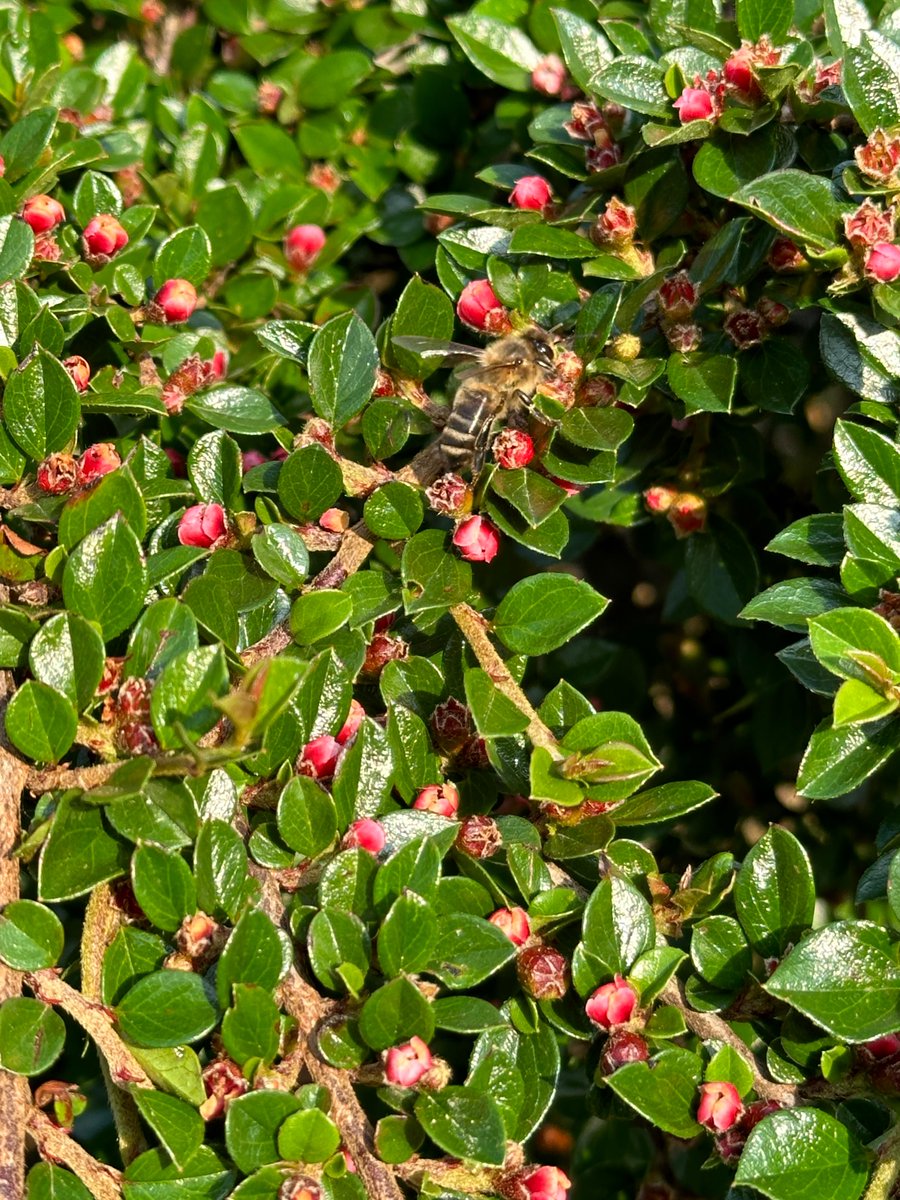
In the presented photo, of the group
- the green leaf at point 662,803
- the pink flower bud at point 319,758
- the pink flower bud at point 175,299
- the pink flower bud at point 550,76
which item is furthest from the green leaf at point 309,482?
the pink flower bud at point 550,76

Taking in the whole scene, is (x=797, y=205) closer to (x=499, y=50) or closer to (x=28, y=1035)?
(x=499, y=50)

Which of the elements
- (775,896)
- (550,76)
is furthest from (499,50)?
(775,896)

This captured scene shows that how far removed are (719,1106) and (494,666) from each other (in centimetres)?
60

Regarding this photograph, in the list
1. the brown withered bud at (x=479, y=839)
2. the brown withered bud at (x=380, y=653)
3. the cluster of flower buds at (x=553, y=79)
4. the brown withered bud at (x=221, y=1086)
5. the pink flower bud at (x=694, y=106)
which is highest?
the pink flower bud at (x=694, y=106)

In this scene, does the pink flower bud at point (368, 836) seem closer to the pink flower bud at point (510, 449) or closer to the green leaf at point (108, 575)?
the green leaf at point (108, 575)

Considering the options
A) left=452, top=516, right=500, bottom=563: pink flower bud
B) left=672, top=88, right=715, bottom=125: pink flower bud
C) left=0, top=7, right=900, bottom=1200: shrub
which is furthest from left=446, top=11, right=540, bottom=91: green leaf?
left=452, top=516, right=500, bottom=563: pink flower bud

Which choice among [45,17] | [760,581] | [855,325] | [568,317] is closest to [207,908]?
[568,317]

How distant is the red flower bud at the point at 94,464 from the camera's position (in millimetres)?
1838

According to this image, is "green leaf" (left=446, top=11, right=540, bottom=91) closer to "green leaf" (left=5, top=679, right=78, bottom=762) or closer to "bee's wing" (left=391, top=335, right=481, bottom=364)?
"bee's wing" (left=391, top=335, right=481, bottom=364)

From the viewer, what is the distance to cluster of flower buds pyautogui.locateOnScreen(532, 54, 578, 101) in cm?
255

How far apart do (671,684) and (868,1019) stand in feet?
5.92

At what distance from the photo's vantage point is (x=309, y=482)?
1.86m

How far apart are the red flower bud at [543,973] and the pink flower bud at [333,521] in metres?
0.64

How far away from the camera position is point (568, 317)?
2109 mm
